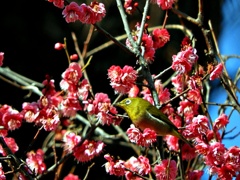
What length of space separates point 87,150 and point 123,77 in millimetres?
368

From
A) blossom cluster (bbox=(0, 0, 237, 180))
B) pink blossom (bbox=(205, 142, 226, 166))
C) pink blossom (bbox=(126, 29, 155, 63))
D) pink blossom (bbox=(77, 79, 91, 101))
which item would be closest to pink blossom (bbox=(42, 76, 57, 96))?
blossom cluster (bbox=(0, 0, 237, 180))

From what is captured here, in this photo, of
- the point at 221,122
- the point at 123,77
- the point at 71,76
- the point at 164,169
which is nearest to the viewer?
the point at 164,169

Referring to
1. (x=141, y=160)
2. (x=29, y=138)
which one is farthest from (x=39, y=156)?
(x=29, y=138)

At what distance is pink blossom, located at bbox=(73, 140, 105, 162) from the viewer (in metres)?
2.28

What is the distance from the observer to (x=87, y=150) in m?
2.30

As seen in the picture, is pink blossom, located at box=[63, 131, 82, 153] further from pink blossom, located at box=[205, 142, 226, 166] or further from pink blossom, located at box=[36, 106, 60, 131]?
pink blossom, located at box=[205, 142, 226, 166]

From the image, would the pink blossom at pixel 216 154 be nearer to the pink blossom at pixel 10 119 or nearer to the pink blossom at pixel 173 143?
the pink blossom at pixel 173 143

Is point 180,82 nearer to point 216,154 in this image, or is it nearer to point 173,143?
point 173,143

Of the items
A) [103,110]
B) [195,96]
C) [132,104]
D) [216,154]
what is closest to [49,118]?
[103,110]

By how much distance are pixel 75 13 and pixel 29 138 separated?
321 cm

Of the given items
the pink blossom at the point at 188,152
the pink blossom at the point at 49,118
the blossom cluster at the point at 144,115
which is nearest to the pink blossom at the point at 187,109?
the blossom cluster at the point at 144,115

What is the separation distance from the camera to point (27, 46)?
5.75 m

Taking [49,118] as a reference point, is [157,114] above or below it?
above

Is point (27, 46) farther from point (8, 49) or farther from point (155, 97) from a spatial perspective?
point (155, 97)
